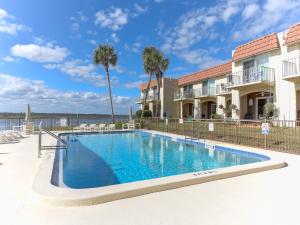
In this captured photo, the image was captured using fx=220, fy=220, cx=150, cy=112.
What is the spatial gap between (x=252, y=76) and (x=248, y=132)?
707cm

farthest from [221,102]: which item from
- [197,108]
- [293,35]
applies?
[293,35]

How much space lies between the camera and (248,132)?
498 inches

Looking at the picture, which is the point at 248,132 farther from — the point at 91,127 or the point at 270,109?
the point at 91,127

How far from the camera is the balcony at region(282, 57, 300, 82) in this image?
14374mm

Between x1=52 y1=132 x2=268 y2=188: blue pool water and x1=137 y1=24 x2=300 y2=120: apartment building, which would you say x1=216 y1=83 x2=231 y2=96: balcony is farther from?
x1=52 y1=132 x2=268 y2=188: blue pool water

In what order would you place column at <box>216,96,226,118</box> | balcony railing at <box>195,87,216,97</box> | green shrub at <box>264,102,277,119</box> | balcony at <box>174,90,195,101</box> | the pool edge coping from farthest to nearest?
balcony at <box>174,90,195,101</box>
balcony railing at <box>195,87,216,97</box>
column at <box>216,96,226,118</box>
green shrub at <box>264,102,277,119</box>
the pool edge coping

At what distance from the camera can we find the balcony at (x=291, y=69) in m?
14.4

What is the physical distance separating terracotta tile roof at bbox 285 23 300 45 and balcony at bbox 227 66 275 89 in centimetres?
240

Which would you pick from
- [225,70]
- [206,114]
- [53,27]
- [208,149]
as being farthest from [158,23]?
[208,149]

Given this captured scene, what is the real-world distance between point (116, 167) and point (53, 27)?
1448 cm

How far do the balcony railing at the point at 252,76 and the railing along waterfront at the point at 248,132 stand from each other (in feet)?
13.5

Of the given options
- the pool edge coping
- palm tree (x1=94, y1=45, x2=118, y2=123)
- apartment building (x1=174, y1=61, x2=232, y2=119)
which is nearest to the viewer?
the pool edge coping

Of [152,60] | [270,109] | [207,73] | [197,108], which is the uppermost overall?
[152,60]

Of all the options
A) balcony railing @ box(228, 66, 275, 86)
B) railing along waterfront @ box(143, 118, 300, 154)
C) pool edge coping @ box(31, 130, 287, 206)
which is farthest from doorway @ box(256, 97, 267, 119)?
pool edge coping @ box(31, 130, 287, 206)
